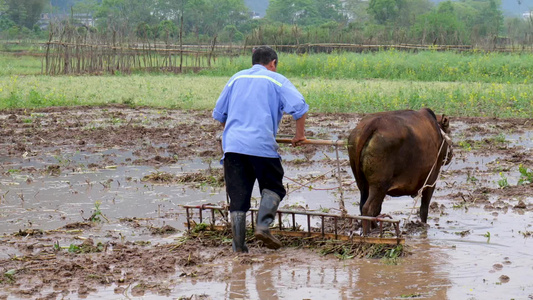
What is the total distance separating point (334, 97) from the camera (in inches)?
727

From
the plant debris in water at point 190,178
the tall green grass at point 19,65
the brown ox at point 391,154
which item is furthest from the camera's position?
the tall green grass at point 19,65

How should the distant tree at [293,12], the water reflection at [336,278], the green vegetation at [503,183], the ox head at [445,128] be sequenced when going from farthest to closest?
the distant tree at [293,12]
the green vegetation at [503,183]
the ox head at [445,128]
the water reflection at [336,278]

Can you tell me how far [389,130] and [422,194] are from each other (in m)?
1.18

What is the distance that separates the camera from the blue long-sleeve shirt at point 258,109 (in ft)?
21.2

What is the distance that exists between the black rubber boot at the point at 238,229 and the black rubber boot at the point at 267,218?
0.52 feet

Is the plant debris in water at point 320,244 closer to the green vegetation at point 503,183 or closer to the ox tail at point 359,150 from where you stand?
the ox tail at point 359,150

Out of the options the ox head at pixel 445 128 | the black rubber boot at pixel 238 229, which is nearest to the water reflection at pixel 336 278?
the black rubber boot at pixel 238 229

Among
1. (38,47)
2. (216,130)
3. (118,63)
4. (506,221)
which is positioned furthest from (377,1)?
(506,221)

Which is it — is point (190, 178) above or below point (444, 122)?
below

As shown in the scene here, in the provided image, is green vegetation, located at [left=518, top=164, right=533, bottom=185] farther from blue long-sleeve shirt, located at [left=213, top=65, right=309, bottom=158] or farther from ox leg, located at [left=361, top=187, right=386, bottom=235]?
blue long-sleeve shirt, located at [left=213, top=65, right=309, bottom=158]

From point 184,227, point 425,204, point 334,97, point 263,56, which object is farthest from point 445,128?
point 334,97

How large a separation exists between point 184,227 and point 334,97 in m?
11.3

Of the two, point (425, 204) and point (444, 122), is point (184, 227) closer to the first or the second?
point (425, 204)

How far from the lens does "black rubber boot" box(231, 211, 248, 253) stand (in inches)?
258
